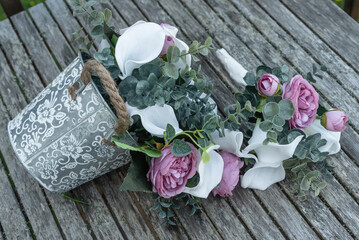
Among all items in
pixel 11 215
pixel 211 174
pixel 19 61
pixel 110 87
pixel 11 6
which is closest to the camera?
pixel 110 87

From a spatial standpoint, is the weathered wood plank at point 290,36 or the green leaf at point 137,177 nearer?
the green leaf at point 137,177

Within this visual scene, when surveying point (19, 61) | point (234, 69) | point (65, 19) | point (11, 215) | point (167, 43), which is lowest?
point (11, 215)

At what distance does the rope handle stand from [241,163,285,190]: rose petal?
0.34 m

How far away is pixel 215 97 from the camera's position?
3.64 feet

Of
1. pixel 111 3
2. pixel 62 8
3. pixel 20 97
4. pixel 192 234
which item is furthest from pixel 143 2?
pixel 192 234

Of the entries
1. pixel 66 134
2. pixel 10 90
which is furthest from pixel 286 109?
pixel 10 90

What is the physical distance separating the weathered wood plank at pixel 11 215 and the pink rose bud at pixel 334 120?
79 cm

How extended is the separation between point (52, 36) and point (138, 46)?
0.63 m

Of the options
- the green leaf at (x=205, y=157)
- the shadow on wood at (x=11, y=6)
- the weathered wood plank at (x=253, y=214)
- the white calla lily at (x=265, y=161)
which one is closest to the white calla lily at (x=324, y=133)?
the white calla lily at (x=265, y=161)

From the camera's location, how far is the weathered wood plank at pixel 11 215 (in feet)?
3.28

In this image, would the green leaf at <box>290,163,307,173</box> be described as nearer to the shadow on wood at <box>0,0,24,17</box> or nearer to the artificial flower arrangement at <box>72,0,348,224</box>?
the artificial flower arrangement at <box>72,0,348,224</box>

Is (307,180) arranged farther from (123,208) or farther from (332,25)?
(332,25)

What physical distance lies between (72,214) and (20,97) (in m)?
0.44

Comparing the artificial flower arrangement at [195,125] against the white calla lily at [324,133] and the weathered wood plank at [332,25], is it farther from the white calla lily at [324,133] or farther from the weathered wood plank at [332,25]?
the weathered wood plank at [332,25]
